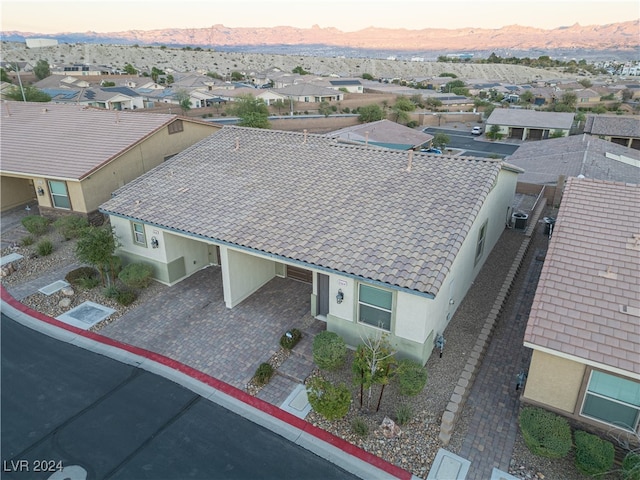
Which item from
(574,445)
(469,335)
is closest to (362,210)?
(469,335)

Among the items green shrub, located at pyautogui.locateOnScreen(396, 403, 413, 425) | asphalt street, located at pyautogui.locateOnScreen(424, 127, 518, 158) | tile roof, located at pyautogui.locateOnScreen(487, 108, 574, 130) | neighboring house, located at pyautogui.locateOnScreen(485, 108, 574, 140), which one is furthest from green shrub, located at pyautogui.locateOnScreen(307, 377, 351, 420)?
neighboring house, located at pyautogui.locateOnScreen(485, 108, 574, 140)

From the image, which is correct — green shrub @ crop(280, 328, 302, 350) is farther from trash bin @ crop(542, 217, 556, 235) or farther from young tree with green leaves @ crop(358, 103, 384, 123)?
young tree with green leaves @ crop(358, 103, 384, 123)

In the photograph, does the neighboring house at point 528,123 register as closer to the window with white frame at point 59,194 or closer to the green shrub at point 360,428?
the window with white frame at point 59,194

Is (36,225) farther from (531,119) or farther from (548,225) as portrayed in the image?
(531,119)

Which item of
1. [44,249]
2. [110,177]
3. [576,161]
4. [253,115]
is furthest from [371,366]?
[253,115]

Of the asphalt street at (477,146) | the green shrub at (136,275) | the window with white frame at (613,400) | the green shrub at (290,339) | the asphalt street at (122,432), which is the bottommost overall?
the asphalt street at (477,146)

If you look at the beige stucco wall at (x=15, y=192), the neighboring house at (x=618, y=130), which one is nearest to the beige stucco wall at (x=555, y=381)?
the beige stucco wall at (x=15, y=192)

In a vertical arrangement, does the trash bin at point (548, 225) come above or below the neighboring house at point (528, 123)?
above
